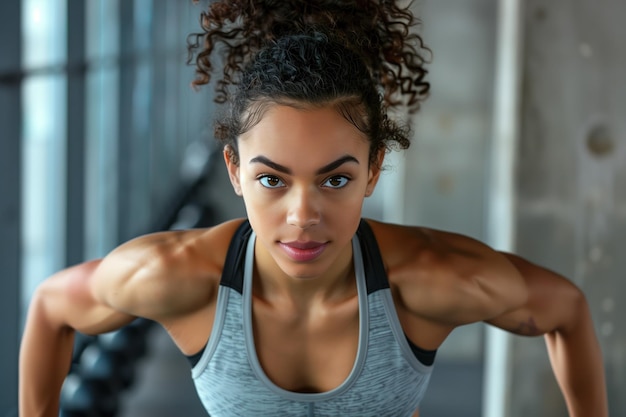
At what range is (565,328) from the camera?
6.52 ft

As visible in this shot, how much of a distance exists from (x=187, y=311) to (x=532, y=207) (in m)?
1.68

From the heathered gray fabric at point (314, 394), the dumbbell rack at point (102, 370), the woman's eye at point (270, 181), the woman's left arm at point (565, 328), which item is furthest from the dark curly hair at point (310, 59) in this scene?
the dumbbell rack at point (102, 370)

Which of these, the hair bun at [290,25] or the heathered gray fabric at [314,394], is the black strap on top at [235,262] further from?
the hair bun at [290,25]

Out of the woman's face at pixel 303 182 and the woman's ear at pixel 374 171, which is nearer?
the woman's face at pixel 303 182

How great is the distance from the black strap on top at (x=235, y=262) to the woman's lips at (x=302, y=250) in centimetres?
24

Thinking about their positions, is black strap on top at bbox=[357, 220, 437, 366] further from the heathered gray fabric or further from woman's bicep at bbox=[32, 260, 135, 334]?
woman's bicep at bbox=[32, 260, 135, 334]

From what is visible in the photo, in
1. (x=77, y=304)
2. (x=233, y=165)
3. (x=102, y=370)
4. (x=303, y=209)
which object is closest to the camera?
(x=303, y=209)

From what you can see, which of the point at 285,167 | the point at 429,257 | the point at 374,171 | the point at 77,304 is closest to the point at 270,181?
the point at 285,167

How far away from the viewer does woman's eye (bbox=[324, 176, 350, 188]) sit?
1.70 m

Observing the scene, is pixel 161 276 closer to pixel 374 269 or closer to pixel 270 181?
pixel 270 181

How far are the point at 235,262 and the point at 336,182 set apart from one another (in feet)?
1.18

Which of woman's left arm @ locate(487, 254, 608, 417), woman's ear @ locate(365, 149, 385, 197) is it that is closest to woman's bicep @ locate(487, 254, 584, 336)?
woman's left arm @ locate(487, 254, 608, 417)

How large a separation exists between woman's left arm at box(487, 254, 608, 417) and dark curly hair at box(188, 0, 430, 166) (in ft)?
1.48

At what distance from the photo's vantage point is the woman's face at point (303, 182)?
65.7 inches
